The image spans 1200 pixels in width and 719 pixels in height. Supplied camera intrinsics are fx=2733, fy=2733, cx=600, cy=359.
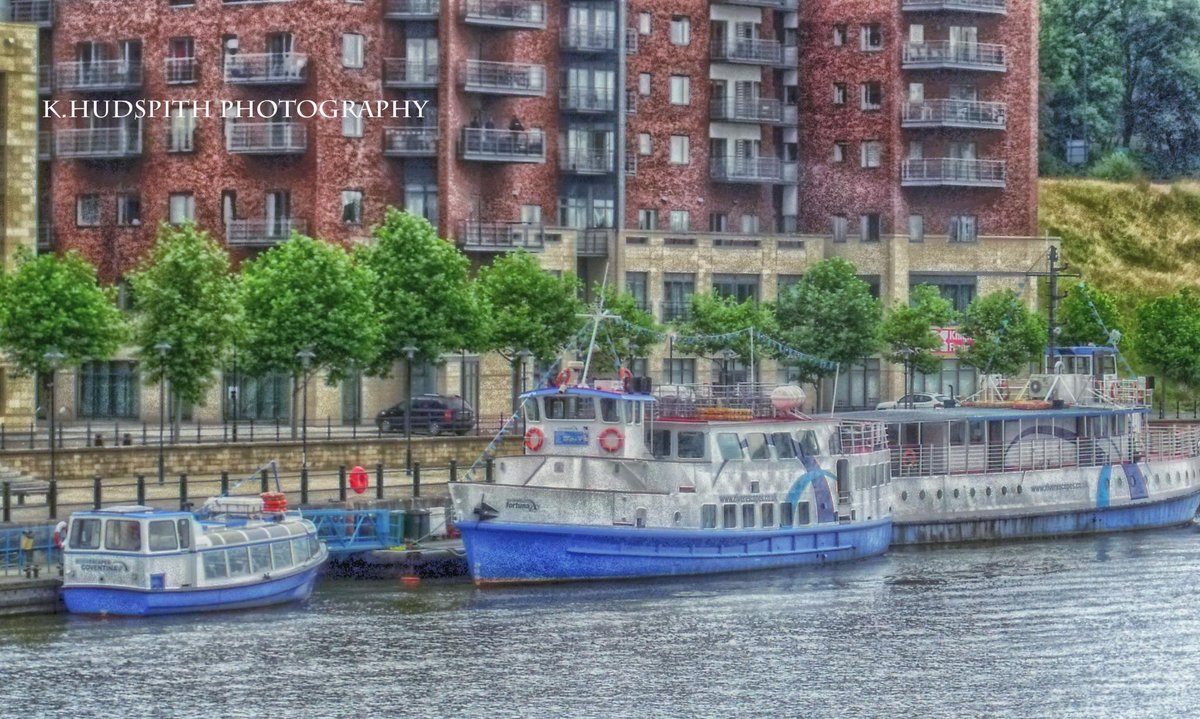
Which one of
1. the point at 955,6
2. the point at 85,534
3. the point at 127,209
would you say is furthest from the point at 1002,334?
the point at 85,534

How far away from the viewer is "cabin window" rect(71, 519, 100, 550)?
68000 millimetres

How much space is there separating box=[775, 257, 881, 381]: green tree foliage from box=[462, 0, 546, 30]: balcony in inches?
673

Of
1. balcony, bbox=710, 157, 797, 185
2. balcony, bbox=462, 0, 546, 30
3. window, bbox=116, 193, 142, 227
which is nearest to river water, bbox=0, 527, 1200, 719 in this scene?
balcony, bbox=462, 0, 546, 30

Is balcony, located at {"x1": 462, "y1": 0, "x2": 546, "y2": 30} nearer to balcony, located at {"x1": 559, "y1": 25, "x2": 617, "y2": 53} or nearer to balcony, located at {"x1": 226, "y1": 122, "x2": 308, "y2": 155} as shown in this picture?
balcony, located at {"x1": 559, "y1": 25, "x2": 617, "y2": 53}

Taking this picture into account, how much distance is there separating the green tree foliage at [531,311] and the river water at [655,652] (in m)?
32.1

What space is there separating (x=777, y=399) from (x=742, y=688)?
67.3ft

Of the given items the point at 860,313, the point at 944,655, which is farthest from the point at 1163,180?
the point at 944,655

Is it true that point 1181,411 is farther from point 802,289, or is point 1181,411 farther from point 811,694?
point 811,694

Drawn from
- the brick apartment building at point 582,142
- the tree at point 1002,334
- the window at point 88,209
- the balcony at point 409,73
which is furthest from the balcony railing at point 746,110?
the window at point 88,209

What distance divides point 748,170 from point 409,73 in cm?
2088

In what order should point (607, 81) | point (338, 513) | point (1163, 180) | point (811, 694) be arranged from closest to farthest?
point (811, 694) < point (338, 513) < point (607, 81) < point (1163, 180)

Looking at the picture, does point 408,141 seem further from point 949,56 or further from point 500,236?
point 949,56

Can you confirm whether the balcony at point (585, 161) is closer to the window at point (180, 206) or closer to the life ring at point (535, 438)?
the window at point (180, 206)

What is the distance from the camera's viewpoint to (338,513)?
77.2m
